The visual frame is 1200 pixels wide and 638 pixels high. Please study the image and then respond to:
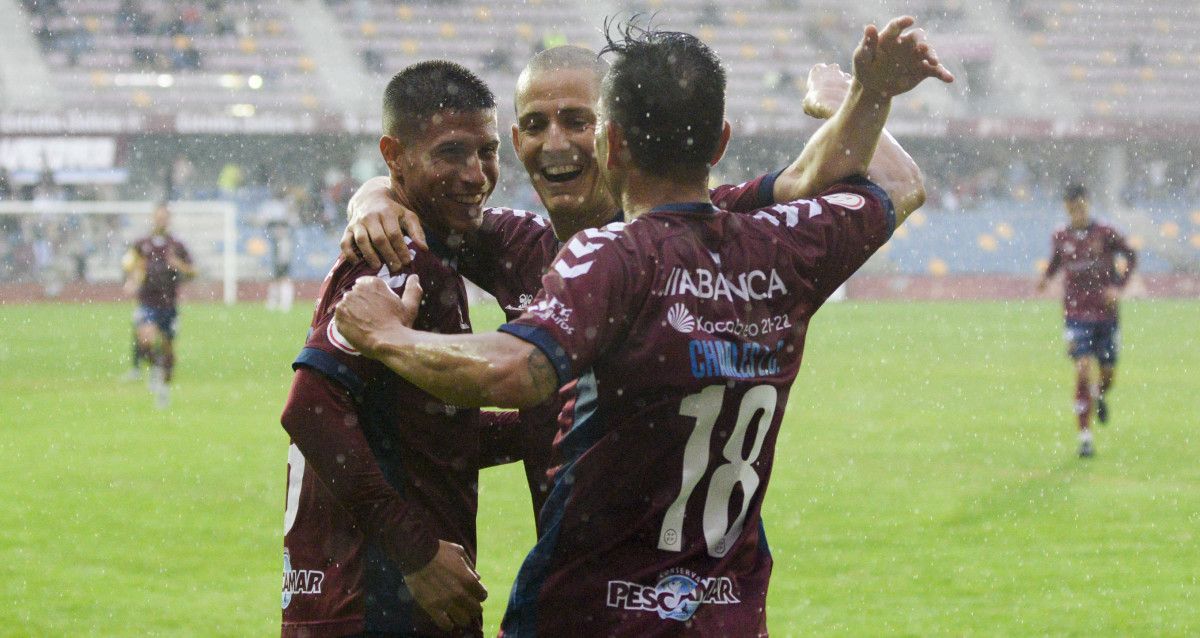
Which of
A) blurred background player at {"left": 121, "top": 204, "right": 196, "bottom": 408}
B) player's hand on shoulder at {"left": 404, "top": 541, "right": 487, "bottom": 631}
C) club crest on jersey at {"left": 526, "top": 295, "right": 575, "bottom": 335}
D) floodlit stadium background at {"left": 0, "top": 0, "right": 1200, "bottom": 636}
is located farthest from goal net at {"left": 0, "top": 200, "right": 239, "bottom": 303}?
club crest on jersey at {"left": 526, "top": 295, "right": 575, "bottom": 335}

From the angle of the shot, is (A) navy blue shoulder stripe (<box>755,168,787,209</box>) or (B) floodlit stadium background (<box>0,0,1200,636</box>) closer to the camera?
(A) navy blue shoulder stripe (<box>755,168,787,209</box>)

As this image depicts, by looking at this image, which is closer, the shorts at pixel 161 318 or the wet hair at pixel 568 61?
the wet hair at pixel 568 61

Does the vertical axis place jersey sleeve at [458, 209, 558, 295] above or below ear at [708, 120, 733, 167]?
below

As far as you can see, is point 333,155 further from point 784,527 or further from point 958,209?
point 784,527

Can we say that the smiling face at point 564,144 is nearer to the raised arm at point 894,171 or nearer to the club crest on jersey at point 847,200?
the raised arm at point 894,171

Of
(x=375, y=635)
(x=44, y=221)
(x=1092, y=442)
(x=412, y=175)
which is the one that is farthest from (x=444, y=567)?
(x=44, y=221)

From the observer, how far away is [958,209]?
36.0 metres

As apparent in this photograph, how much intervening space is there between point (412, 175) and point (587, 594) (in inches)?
42.5

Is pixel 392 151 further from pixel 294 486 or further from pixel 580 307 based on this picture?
pixel 580 307

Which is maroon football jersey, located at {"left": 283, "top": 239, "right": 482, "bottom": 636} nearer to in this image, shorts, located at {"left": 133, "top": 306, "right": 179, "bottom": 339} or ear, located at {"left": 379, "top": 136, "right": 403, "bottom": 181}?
ear, located at {"left": 379, "top": 136, "right": 403, "bottom": 181}

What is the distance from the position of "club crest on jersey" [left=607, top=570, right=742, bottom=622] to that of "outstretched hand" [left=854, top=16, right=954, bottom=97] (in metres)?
1.08

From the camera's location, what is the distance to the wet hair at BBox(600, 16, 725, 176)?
2.43 meters

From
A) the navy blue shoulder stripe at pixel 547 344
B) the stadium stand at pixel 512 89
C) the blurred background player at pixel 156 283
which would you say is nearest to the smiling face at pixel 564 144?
the navy blue shoulder stripe at pixel 547 344

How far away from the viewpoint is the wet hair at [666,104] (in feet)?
7.97
